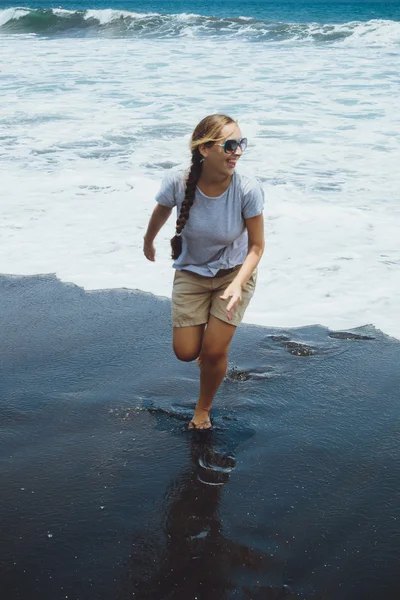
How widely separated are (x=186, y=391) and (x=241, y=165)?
632cm

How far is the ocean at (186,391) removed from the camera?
10.0 feet

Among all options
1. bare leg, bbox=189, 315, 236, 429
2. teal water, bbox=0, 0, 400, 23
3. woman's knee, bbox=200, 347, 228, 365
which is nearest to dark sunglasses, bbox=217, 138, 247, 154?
bare leg, bbox=189, 315, 236, 429

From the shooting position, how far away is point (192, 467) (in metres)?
3.71

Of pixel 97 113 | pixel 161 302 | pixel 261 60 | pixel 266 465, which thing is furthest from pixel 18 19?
pixel 266 465

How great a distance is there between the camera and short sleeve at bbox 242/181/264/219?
373 centimetres

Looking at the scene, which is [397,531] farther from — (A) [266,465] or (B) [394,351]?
(B) [394,351]

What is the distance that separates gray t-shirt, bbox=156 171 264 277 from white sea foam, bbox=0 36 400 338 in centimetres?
179

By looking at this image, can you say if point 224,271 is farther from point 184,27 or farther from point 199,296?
point 184,27

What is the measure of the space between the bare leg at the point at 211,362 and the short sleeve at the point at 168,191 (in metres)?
0.64

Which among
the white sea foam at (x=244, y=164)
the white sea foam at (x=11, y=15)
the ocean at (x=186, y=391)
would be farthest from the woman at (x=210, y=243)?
the white sea foam at (x=11, y=15)

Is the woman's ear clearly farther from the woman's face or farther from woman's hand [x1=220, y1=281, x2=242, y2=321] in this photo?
woman's hand [x1=220, y1=281, x2=242, y2=321]

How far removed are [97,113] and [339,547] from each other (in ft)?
40.8

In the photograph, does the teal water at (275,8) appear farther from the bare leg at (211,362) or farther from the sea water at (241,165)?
the bare leg at (211,362)

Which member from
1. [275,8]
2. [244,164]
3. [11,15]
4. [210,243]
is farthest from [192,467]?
[275,8]
